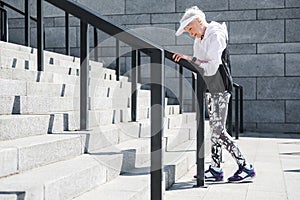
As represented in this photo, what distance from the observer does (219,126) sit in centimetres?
460

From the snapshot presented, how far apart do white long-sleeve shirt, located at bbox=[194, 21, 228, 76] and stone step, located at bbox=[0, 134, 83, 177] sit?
1.52m

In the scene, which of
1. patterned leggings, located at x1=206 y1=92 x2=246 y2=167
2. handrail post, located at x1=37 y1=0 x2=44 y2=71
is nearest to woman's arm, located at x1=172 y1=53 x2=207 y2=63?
patterned leggings, located at x1=206 y1=92 x2=246 y2=167

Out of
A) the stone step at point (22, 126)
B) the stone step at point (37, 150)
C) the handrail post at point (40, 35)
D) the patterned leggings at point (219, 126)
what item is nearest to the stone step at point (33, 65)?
the handrail post at point (40, 35)

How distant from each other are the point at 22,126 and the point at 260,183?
254 centimetres

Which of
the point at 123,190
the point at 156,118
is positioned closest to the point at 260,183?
→ the point at 123,190

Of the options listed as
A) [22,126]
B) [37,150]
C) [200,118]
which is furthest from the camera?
[200,118]

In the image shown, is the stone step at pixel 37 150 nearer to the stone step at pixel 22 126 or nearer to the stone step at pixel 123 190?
the stone step at pixel 22 126

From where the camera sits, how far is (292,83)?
34.3 ft

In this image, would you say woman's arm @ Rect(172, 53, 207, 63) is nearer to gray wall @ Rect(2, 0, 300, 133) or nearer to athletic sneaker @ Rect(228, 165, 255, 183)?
athletic sneaker @ Rect(228, 165, 255, 183)

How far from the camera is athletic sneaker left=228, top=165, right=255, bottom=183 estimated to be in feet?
15.3

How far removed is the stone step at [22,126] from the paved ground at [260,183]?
1.24 meters

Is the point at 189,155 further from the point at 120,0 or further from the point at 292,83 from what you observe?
the point at 120,0

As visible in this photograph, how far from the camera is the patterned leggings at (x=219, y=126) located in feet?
15.1

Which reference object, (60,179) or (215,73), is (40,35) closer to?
(215,73)
